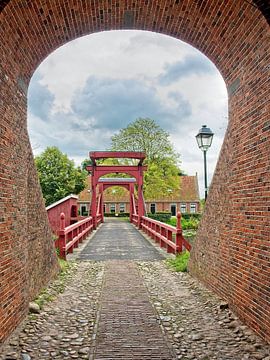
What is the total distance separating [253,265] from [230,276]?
822 millimetres

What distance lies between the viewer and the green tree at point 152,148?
28469mm

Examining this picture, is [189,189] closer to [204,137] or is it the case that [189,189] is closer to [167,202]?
[167,202]

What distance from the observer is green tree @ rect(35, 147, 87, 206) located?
34094mm

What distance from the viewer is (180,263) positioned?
855cm

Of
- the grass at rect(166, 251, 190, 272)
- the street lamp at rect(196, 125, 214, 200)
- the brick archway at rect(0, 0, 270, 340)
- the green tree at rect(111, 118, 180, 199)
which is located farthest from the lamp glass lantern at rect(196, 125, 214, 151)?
the green tree at rect(111, 118, 180, 199)

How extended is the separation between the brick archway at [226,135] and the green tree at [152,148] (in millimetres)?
22530

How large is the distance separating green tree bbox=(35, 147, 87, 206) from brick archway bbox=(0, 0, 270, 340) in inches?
1130

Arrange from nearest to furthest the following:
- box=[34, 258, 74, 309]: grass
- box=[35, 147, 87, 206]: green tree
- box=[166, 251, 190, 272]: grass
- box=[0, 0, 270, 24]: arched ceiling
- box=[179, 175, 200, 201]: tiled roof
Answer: box=[0, 0, 270, 24]: arched ceiling < box=[34, 258, 74, 309]: grass < box=[166, 251, 190, 272]: grass < box=[35, 147, 87, 206]: green tree < box=[179, 175, 200, 201]: tiled roof

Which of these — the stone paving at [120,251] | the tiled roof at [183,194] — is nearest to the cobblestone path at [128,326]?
the stone paving at [120,251]

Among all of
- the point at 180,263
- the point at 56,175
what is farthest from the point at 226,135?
the point at 56,175

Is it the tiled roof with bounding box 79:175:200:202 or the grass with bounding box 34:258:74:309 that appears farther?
the tiled roof with bounding box 79:175:200:202

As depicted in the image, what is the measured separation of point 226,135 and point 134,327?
284cm

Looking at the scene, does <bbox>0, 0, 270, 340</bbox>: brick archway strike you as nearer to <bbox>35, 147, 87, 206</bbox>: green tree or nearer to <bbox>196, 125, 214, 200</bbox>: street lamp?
<bbox>196, 125, 214, 200</bbox>: street lamp

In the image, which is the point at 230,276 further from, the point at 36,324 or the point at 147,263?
the point at 147,263
